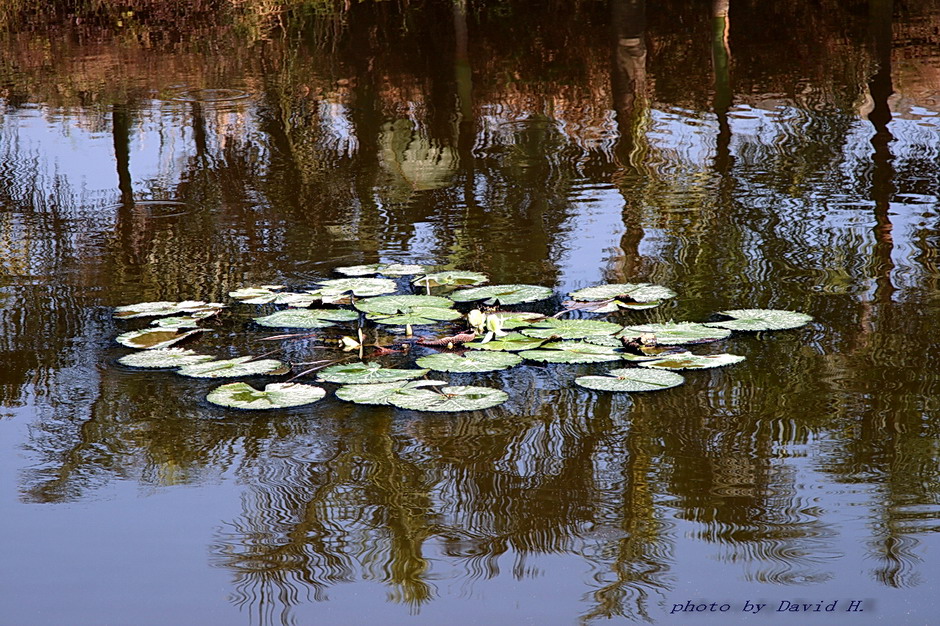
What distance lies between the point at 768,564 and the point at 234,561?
1.07 metres

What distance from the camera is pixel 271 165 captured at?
6.43 m

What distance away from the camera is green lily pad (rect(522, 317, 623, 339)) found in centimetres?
327

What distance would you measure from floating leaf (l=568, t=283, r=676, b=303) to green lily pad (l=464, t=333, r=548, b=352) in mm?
451

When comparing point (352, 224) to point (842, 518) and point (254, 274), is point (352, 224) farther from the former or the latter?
point (842, 518)

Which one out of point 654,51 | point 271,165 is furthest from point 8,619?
point 654,51

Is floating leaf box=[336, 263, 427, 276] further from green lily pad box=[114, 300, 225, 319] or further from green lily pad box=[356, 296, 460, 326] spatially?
green lily pad box=[114, 300, 225, 319]

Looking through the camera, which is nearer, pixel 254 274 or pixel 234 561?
pixel 234 561

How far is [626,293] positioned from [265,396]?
1.38m

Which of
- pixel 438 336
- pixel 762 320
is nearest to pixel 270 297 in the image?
pixel 438 336

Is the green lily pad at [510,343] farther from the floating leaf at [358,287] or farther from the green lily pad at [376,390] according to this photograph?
the floating leaf at [358,287]

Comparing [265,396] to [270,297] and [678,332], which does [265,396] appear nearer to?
[270,297]

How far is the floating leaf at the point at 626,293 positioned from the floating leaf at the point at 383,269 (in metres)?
Result: 0.70

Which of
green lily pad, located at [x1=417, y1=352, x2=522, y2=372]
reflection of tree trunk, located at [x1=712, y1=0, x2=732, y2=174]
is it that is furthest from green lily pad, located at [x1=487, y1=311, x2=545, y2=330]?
reflection of tree trunk, located at [x1=712, y1=0, x2=732, y2=174]

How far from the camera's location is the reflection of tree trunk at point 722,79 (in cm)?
615
